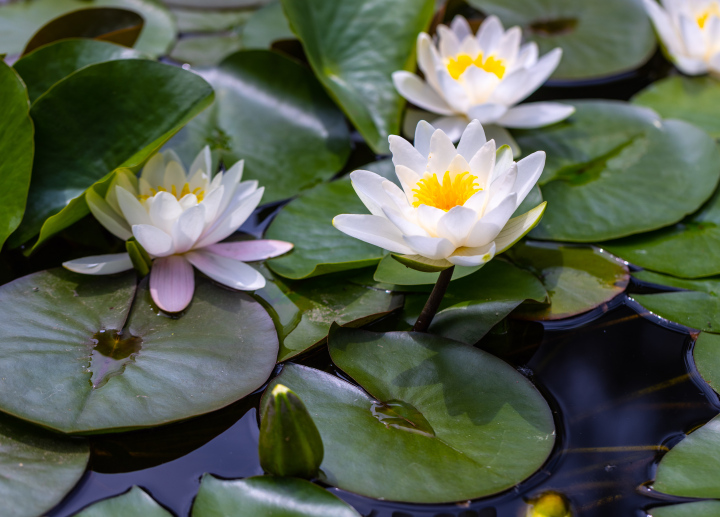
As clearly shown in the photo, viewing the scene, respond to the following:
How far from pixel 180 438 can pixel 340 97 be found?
1.47 meters

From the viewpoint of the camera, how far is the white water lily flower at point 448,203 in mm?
1433

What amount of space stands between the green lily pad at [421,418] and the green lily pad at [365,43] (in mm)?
1149

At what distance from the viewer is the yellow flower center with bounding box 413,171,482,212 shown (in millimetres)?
1528

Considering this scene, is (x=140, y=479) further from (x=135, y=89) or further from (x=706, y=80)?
(x=706, y=80)

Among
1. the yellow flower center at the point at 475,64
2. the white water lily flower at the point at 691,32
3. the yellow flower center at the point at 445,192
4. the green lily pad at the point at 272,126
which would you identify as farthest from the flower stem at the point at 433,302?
the white water lily flower at the point at 691,32

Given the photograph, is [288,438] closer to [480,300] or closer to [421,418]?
[421,418]

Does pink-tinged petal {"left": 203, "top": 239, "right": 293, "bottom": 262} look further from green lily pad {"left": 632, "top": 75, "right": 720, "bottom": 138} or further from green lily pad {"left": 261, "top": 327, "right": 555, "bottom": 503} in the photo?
green lily pad {"left": 632, "top": 75, "right": 720, "bottom": 138}

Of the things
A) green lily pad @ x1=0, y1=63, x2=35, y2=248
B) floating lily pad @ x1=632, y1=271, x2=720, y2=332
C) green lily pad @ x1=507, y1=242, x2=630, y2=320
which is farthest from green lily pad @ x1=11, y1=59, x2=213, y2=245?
floating lily pad @ x1=632, y1=271, x2=720, y2=332

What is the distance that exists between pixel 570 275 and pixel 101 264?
1.58 metres

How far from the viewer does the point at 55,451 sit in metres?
1.44

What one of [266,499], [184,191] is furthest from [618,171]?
[266,499]

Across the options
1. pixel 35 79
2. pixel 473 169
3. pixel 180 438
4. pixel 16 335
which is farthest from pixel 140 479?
pixel 35 79

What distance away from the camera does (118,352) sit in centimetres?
161

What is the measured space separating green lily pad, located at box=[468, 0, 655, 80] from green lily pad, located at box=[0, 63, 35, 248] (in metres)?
2.41
